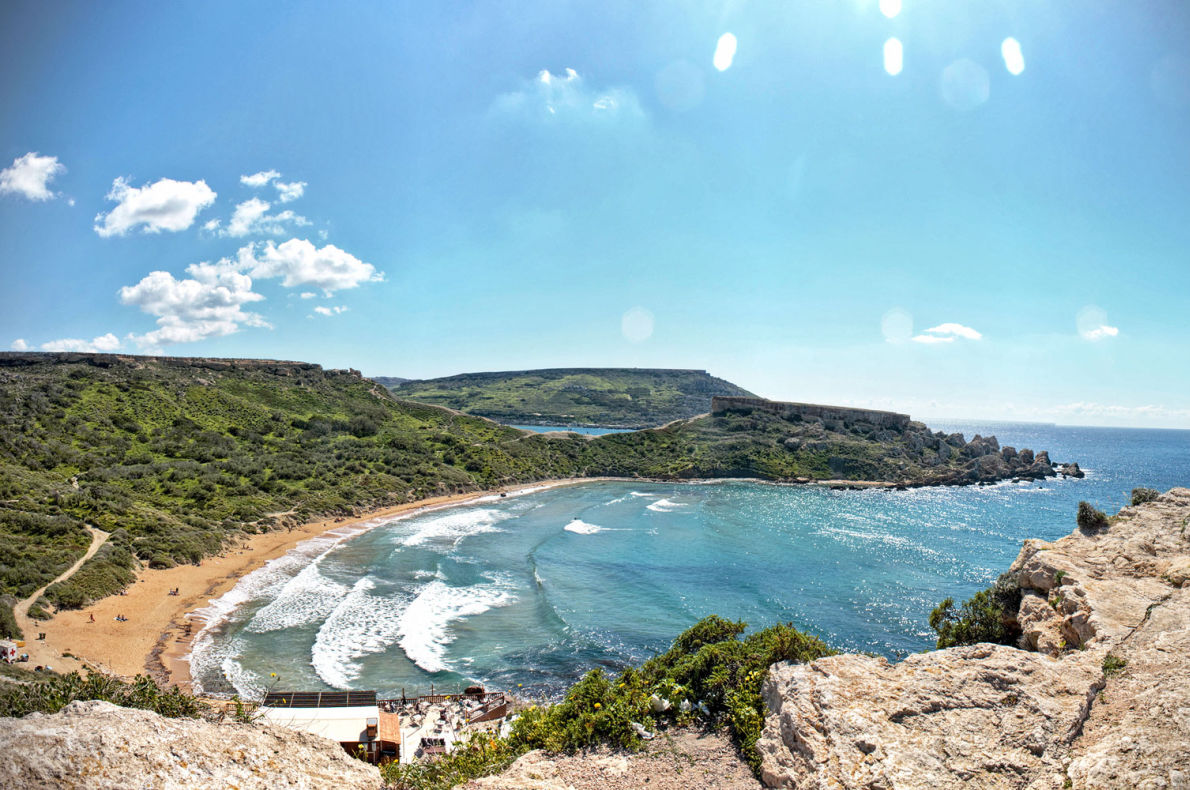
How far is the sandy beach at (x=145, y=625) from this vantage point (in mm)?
18656

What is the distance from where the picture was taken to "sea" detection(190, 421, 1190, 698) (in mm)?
21516

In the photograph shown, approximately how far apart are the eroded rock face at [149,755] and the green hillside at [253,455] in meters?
22.1

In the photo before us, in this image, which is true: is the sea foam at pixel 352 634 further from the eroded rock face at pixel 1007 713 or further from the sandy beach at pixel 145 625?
the eroded rock face at pixel 1007 713

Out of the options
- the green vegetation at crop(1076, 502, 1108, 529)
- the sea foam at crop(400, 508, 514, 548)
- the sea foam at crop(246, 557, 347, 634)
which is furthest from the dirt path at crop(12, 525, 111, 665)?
the green vegetation at crop(1076, 502, 1108, 529)

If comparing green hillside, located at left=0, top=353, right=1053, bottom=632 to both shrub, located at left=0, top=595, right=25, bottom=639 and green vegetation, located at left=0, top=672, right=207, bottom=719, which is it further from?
green vegetation, located at left=0, top=672, right=207, bottom=719

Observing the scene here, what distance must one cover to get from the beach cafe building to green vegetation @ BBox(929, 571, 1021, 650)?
15.5 meters

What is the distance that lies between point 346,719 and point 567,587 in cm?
1654

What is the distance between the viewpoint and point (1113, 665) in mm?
7844

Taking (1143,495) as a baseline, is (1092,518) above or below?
below

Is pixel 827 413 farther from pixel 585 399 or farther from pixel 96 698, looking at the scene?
pixel 96 698

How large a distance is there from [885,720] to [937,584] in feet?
102

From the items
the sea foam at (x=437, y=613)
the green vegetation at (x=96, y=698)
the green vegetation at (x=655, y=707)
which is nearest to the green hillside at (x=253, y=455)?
the sea foam at (x=437, y=613)

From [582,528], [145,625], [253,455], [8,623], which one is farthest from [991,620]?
[253,455]

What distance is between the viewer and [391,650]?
73.9 ft
